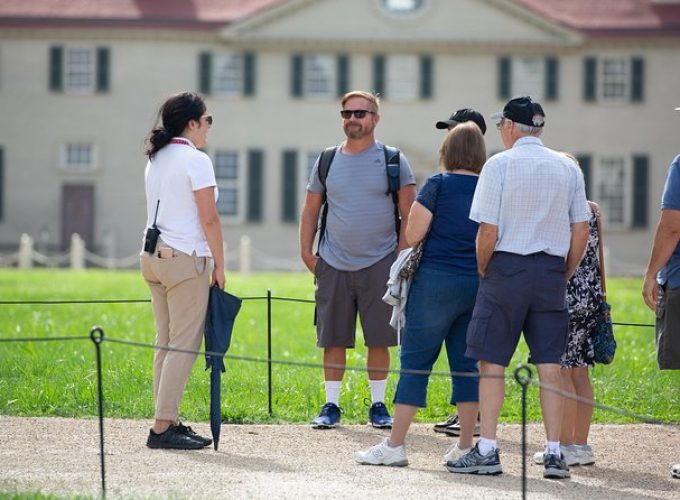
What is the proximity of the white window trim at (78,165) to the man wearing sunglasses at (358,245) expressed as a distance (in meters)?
33.9

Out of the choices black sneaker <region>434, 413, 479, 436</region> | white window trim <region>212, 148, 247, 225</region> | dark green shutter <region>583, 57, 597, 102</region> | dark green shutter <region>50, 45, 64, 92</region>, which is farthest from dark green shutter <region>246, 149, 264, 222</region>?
black sneaker <region>434, 413, 479, 436</region>

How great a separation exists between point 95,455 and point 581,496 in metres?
2.70

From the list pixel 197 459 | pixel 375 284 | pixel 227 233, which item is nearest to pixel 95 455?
pixel 197 459

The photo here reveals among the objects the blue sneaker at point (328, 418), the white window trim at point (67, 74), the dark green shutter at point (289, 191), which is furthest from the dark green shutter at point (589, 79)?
the blue sneaker at point (328, 418)

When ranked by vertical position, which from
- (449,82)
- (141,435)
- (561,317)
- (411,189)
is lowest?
(141,435)

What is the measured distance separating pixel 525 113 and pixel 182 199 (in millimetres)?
2020

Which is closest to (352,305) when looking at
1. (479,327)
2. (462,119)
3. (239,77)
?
(462,119)

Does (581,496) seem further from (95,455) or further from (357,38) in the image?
(357,38)

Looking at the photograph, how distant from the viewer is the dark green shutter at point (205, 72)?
4188cm

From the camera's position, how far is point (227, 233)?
42.3m

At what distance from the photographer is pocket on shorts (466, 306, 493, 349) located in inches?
299

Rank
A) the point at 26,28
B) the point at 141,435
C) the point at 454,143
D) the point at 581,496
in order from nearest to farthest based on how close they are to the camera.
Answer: the point at 581,496, the point at 454,143, the point at 141,435, the point at 26,28

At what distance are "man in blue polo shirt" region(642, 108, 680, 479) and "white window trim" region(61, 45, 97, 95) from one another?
35552 millimetres

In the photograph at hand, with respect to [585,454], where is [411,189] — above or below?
above
